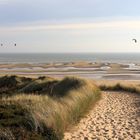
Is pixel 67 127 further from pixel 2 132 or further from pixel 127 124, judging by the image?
pixel 2 132

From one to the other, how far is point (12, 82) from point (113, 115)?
1342 cm

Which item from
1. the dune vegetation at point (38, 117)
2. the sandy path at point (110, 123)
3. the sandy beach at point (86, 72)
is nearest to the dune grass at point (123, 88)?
the sandy path at point (110, 123)

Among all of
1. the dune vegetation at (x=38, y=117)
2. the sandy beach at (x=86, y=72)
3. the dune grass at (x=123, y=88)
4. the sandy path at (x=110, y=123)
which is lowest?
the sandy beach at (x=86, y=72)

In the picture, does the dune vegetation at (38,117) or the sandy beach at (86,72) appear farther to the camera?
the sandy beach at (86,72)

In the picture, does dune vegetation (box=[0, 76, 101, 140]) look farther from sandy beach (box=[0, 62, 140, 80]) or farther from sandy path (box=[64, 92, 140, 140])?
sandy beach (box=[0, 62, 140, 80])

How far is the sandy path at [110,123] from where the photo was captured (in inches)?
422

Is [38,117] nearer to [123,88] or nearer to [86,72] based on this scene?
[123,88]

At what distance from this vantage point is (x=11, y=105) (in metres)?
10.6

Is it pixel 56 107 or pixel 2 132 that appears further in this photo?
pixel 56 107

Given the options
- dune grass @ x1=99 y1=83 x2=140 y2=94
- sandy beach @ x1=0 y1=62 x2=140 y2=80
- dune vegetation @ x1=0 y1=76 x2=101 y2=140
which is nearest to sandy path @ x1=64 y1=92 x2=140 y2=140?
dune vegetation @ x1=0 y1=76 x2=101 y2=140

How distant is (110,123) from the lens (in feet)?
41.4

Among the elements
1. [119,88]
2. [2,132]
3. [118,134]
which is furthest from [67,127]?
[119,88]

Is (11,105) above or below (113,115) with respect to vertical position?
above

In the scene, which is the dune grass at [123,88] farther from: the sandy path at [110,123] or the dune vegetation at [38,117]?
the dune vegetation at [38,117]
